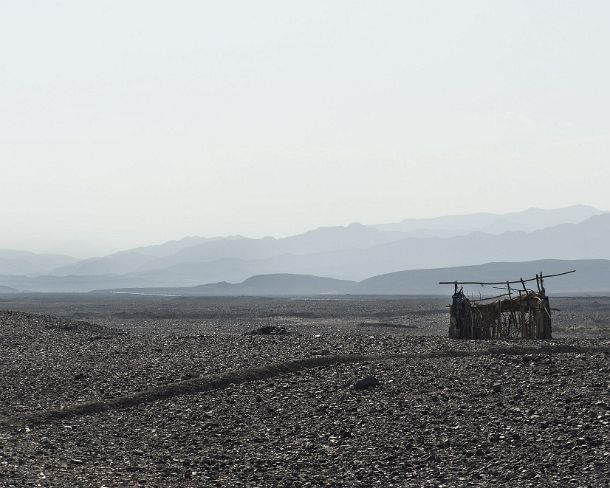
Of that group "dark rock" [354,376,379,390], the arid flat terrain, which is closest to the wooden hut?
the arid flat terrain

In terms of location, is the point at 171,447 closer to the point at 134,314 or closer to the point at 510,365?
the point at 510,365

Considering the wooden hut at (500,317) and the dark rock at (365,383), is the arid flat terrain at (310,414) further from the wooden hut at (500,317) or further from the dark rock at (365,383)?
the wooden hut at (500,317)

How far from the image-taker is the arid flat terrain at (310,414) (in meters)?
18.0

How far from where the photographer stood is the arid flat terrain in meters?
18.0

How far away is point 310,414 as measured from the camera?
73.7 ft

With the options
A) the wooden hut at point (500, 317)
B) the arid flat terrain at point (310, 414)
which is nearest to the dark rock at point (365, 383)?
the arid flat terrain at point (310, 414)

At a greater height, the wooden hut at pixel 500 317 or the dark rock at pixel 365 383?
the wooden hut at pixel 500 317

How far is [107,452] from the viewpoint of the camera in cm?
1975

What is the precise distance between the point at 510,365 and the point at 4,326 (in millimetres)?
24493

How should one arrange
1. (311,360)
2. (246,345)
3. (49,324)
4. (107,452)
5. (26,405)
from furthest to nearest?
(49,324), (246,345), (311,360), (26,405), (107,452)

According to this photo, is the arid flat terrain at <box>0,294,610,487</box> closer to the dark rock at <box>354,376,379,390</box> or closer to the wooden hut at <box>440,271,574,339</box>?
the dark rock at <box>354,376,379,390</box>

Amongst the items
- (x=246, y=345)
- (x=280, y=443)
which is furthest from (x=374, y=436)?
(x=246, y=345)

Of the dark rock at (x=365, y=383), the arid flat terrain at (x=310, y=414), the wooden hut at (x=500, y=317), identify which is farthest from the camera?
the wooden hut at (x=500, y=317)

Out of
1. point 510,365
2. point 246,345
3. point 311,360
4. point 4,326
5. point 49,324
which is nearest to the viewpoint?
point 510,365
